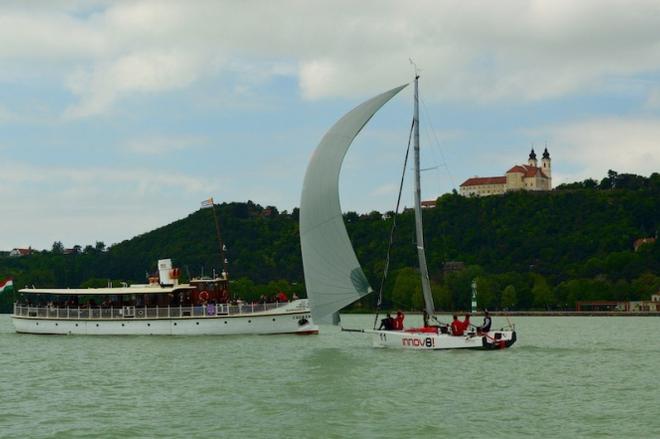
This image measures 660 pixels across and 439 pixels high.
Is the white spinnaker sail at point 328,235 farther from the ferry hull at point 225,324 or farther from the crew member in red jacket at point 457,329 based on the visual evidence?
the ferry hull at point 225,324

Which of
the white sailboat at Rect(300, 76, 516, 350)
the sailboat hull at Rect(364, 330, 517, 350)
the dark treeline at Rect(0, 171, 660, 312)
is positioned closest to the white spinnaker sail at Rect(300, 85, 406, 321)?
the white sailboat at Rect(300, 76, 516, 350)

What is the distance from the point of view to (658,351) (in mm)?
50781

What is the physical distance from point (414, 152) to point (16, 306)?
32347 mm

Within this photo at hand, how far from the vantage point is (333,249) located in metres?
44.5

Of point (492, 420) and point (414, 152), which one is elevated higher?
point (414, 152)

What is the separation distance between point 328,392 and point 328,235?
1222cm

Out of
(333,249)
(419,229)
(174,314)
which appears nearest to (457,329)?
(419,229)

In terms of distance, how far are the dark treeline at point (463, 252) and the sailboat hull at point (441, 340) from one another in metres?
80.7

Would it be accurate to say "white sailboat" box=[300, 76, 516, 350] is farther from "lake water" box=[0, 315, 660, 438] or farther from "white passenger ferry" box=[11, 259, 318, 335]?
"white passenger ferry" box=[11, 259, 318, 335]

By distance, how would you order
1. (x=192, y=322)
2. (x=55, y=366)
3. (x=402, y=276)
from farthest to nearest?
(x=402, y=276) → (x=192, y=322) → (x=55, y=366)

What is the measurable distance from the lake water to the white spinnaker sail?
2.57 metres

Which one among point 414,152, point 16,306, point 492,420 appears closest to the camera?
point 492,420

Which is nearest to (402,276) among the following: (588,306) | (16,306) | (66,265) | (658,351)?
(588,306)

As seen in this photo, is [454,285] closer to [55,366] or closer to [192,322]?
[192,322]
